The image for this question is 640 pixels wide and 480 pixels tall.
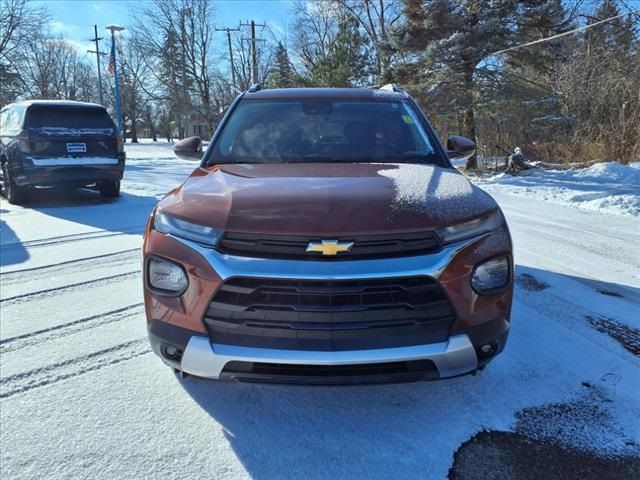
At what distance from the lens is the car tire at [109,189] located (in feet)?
29.4

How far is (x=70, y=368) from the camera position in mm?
2602

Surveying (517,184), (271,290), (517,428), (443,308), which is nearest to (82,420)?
(271,290)

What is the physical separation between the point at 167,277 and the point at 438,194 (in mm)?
1357

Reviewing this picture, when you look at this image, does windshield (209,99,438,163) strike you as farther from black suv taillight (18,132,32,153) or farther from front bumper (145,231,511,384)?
black suv taillight (18,132,32,153)

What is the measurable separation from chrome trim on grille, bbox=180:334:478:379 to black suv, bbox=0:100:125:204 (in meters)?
7.37

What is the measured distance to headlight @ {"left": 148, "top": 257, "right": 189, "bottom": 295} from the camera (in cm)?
191

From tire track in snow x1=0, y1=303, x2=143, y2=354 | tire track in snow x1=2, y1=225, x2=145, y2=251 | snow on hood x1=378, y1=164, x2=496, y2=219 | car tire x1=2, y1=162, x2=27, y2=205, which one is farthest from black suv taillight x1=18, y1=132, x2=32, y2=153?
snow on hood x1=378, y1=164, x2=496, y2=219

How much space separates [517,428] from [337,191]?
144 cm

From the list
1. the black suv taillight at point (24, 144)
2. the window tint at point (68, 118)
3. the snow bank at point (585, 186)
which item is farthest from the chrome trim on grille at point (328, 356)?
the window tint at point (68, 118)

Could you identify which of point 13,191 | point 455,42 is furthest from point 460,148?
point 455,42

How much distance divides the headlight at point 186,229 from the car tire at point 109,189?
767cm

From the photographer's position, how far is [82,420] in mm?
2143

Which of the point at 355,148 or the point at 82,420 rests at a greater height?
the point at 355,148

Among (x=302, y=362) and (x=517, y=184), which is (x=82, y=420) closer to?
(x=302, y=362)
